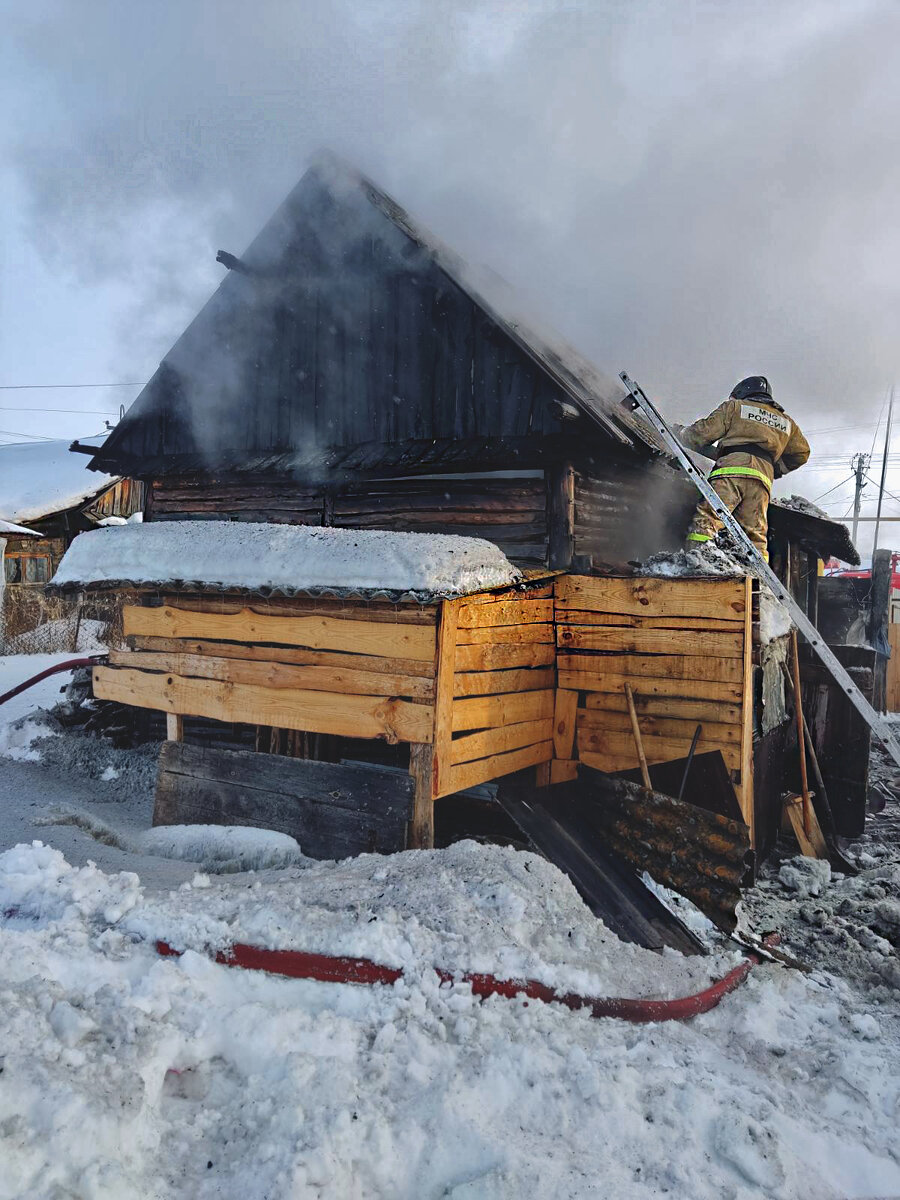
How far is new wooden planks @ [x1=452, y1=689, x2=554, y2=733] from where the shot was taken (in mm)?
5289

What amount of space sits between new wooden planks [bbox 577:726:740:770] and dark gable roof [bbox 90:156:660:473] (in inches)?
124

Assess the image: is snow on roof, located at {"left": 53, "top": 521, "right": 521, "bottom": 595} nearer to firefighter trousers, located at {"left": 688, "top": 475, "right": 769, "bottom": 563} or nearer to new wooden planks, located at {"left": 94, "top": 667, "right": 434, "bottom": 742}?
new wooden planks, located at {"left": 94, "top": 667, "right": 434, "bottom": 742}

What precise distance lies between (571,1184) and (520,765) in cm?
353

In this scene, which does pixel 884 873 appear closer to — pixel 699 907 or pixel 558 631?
pixel 699 907

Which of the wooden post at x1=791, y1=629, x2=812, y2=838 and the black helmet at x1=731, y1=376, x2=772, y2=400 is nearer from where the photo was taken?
the wooden post at x1=791, y1=629, x2=812, y2=838

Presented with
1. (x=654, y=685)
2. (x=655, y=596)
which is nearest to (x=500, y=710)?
(x=654, y=685)

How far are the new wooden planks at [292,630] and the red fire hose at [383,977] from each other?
7.44 feet

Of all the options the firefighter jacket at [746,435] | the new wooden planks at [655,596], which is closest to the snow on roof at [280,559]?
the new wooden planks at [655,596]

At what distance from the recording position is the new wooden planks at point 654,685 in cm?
543

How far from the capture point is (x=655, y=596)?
18.8 ft

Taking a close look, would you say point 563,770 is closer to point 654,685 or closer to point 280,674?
point 654,685

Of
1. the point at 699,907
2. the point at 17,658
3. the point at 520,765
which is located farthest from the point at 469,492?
the point at 17,658

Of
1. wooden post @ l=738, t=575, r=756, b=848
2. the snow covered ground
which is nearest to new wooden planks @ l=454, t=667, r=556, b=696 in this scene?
the snow covered ground

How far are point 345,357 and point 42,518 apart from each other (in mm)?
18061
